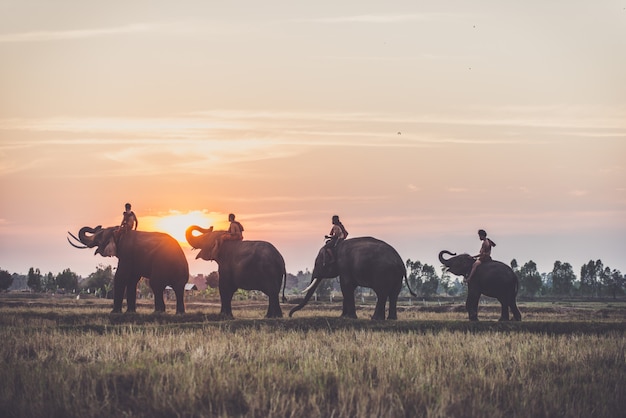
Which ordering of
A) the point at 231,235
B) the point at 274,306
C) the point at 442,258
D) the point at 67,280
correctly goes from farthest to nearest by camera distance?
1. the point at 67,280
2. the point at 442,258
3. the point at 231,235
4. the point at 274,306

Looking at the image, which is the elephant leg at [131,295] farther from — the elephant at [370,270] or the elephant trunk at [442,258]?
the elephant trunk at [442,258]

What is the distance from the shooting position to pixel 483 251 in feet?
107

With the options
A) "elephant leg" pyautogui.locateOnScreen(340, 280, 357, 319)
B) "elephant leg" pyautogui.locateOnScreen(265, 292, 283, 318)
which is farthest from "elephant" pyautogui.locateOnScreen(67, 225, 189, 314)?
"elephant leg" pyautogui.locateOnScreen(340, 280, 357, 319)

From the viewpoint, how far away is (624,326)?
28.3m

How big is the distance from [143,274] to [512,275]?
15.0 m

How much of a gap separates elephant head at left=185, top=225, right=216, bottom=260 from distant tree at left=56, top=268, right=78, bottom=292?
4034 inches

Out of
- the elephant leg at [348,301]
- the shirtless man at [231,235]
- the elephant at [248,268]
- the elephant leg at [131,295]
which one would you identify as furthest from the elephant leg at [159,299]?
the elephant leg at [348,301]

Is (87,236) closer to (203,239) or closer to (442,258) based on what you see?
(203,239)

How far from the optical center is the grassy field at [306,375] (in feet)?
43.9

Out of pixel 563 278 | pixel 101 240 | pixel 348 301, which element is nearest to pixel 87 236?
pixel 101 240

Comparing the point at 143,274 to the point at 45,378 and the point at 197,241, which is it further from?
the point at 45,378

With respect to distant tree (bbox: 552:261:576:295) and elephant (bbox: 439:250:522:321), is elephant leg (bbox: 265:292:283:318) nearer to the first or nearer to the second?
elephant (bbox: 439:250:522:321)

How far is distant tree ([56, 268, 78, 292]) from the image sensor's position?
132 metres

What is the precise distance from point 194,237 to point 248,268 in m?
3.55
